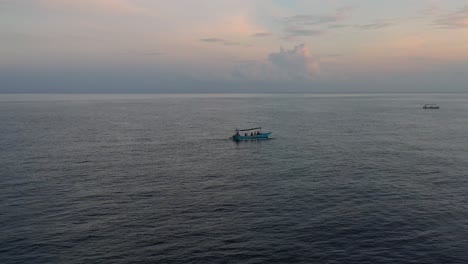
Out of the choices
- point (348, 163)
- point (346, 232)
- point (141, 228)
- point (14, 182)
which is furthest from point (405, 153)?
point (14, 182)

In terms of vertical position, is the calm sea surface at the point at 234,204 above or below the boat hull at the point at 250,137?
below

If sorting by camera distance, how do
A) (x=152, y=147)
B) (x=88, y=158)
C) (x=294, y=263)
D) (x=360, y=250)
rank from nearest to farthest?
(x=294, y=263), (x=360, y=250), (x=88, y=158), (x=152, y=147)

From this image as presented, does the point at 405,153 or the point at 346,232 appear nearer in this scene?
the point at 346,232

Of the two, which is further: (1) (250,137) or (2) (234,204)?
(1) (250,137)

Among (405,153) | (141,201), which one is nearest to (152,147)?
(141,201)

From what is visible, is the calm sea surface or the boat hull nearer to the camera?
the calm sea surface

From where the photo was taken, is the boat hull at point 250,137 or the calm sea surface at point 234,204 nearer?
the calm sea surface at point 234,204

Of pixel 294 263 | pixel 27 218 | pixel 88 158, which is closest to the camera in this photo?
pixel 294 263

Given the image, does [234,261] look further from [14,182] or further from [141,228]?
[14,182]

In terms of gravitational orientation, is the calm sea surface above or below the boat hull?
below

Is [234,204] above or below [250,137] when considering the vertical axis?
below
